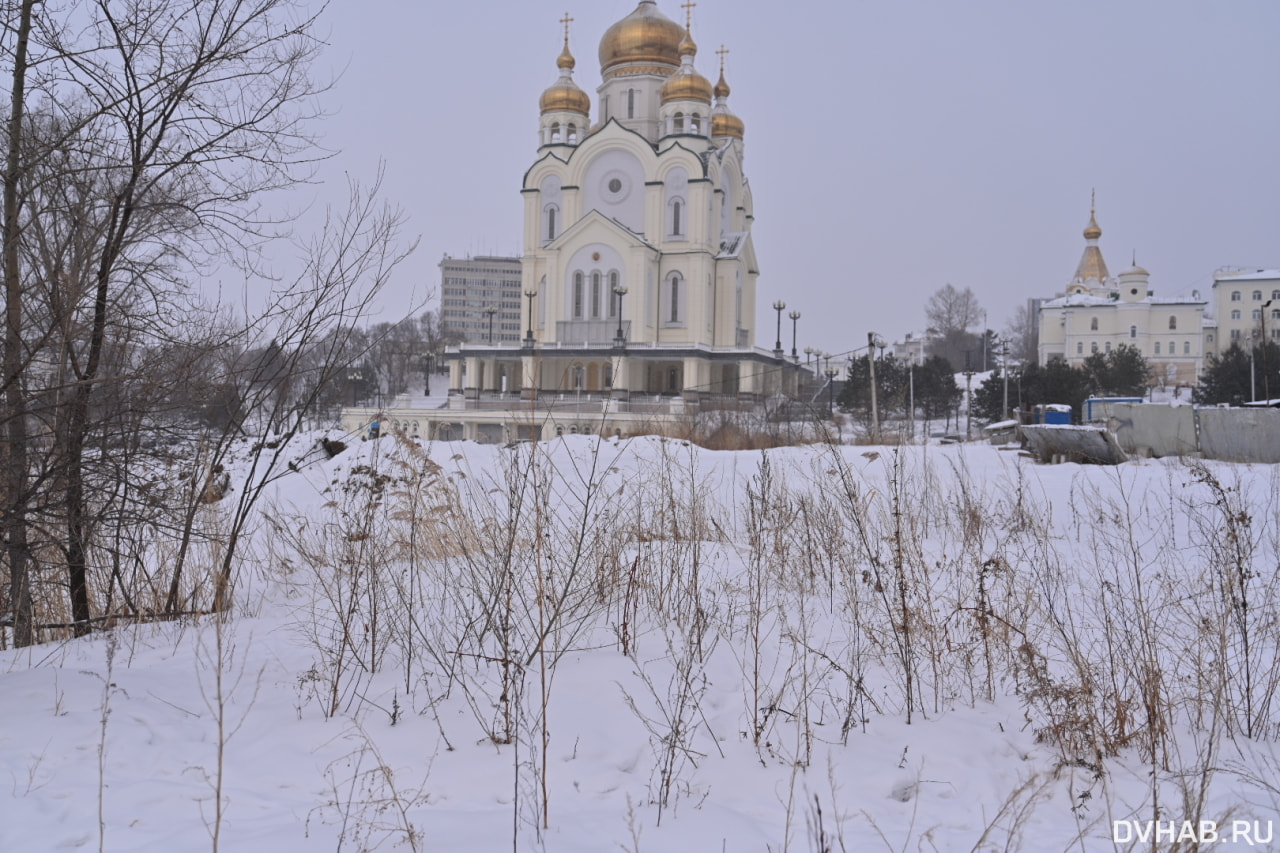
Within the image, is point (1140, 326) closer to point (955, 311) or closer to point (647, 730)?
point (955, 311)

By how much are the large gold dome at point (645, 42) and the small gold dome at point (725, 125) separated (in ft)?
10.4

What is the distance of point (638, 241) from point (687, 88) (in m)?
7.82

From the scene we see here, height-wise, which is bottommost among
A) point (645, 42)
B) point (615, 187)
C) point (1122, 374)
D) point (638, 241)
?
point (1122, 374)

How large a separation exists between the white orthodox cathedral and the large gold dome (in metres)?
0.07

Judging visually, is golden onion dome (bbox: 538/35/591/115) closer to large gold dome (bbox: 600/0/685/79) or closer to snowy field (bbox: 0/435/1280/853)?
large gold dome (bbox: 600/0/685/79)

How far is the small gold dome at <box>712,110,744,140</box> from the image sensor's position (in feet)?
137

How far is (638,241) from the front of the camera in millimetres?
36281

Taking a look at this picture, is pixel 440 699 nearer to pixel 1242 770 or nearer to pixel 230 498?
pixel 1242 770

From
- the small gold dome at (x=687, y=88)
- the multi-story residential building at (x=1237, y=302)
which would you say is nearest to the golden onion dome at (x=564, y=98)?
the small gold dome at (x=687, y=88)

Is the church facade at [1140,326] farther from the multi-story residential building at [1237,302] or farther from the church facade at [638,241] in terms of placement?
the church facade at [638,241]

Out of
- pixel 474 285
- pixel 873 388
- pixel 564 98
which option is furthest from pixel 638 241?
pixel 474 285

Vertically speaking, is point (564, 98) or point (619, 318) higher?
point (564, 98)

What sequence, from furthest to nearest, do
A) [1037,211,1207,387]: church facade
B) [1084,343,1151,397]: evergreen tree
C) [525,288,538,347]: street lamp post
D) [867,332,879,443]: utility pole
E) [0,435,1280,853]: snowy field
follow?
[1037,211,1207,387]: church facade → [1084,343,1151,397]: evergreen tree → [525,288,538,347]: street lamp post → [867,332,879,443]: utility pole → [0,435,1280,853]: snowy field

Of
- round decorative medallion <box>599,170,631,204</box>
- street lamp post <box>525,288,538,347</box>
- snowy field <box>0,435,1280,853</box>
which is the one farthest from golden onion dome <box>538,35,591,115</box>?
snowy field <box>0,435,1280,853</box>
